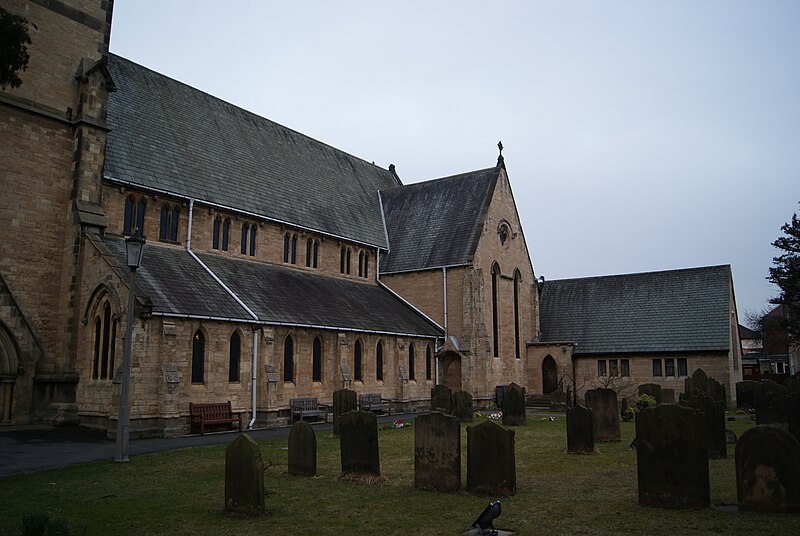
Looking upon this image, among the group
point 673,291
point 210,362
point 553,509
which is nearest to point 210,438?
point 210,362

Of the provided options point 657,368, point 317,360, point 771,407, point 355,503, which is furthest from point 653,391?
point 355,503

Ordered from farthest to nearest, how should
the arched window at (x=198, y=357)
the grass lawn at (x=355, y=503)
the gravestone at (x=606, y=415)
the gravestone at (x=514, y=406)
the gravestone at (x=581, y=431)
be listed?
the gravestone at (x=514, y=406), the arched window at (x=198, y=357), the gravestone at (x=606, y=415), the gravestone at (x=581, y=431), the grass lawn at (x=355, y=503)

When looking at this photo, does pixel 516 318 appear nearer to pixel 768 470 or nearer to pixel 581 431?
pixel 581 431

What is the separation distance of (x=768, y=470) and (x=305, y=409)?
19.4 m

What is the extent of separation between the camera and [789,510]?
9.17 m

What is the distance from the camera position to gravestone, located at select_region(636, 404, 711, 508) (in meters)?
9.85

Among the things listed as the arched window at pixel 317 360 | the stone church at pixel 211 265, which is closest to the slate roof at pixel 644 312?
the stone church at pixel 211 265

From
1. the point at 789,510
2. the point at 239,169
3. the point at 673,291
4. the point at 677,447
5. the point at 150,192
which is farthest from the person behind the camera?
the point at 673,291

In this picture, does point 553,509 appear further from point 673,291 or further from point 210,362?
point 673,291

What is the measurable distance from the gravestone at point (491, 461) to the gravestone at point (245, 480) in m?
3.69

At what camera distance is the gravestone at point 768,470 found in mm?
9156

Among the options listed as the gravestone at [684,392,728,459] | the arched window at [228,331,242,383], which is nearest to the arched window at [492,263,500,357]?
the arched window at [228,331,242,383]

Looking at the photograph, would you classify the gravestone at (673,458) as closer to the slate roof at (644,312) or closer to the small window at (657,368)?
the slate roof at (644,312)

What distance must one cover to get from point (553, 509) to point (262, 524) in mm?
4438
